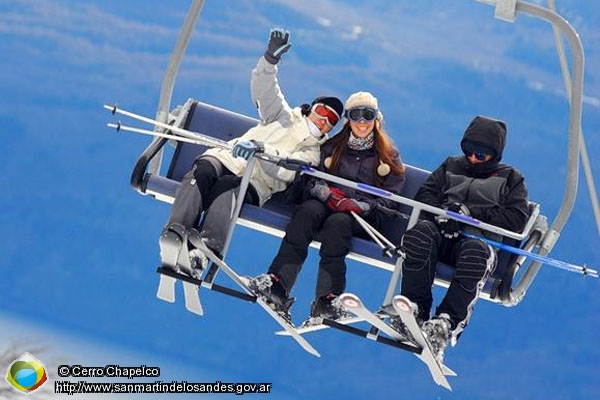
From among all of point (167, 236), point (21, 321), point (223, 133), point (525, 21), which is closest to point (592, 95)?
point (525, 21)

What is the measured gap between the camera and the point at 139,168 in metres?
4.97

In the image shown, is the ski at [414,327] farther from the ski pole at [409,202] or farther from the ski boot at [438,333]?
the ski pole at [409,202]

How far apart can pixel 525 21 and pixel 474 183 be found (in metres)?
7.91

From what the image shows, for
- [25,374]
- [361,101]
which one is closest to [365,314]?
[361,101]

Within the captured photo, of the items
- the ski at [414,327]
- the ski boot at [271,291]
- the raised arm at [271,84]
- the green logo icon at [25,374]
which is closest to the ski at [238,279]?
the ski boot at [271,291]

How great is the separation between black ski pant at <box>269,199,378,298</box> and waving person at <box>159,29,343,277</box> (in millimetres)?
260

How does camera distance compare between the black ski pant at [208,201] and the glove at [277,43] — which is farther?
the glove at [277,43]

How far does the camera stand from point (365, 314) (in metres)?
4.36

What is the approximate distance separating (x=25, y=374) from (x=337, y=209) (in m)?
4.37

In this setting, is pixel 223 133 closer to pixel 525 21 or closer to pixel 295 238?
pixel 295 238

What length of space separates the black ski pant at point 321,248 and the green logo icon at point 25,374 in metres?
3.95

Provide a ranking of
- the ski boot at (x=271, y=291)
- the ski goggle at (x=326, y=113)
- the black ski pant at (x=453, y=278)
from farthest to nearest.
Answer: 1. the ski goggle at (x=326, y=113)
2. the ski boot at (x=271, y=291)
3. the black ski pant at (x=453, y=278)

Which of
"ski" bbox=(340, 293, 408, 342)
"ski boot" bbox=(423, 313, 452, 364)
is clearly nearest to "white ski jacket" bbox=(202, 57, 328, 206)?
"ski" bbox=(340, 293, 408, 342)

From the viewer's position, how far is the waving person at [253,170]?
460 cm
